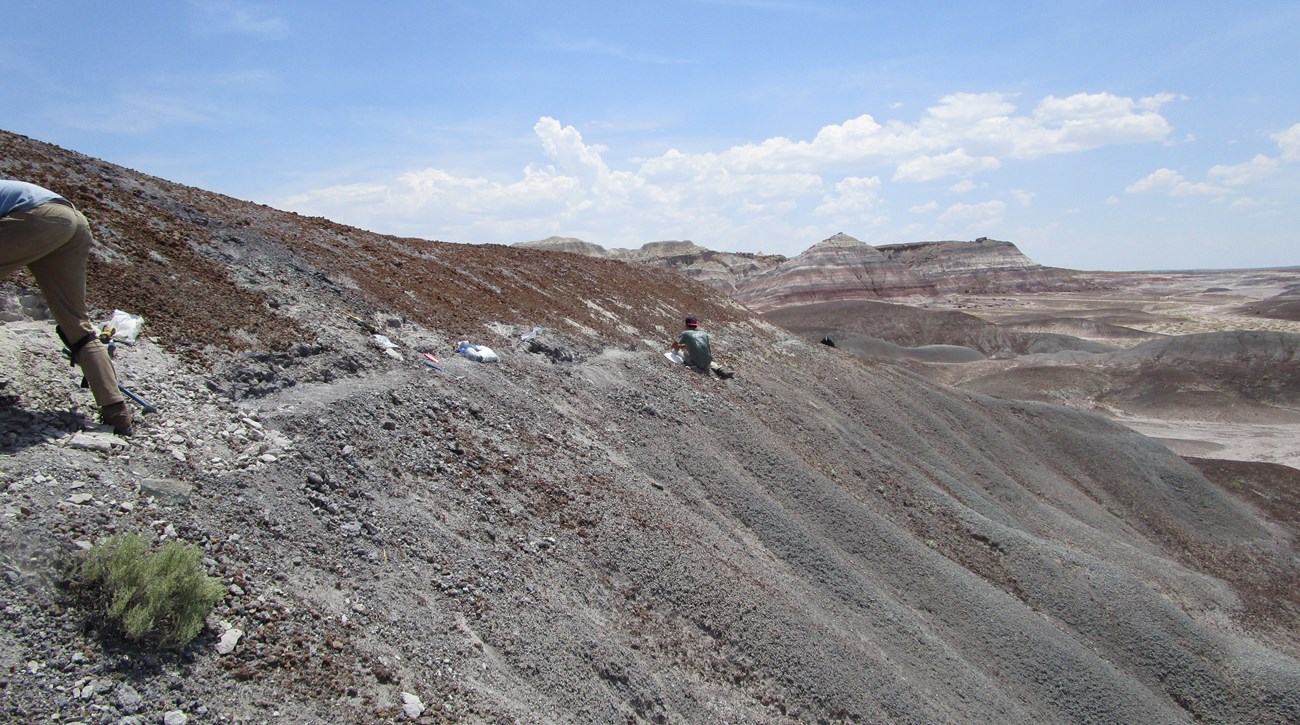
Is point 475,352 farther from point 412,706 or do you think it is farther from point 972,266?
point 972,266

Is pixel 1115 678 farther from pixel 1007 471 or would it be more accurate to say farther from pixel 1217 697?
pixel 1007 471

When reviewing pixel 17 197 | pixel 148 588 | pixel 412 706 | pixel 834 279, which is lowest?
pixel 412 706

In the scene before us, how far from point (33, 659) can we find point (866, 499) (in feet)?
41.9

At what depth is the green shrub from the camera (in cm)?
427

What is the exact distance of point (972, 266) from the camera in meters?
94.9

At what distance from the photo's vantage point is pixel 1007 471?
65.0 ft

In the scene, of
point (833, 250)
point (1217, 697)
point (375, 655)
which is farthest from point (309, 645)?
point (833, 250)

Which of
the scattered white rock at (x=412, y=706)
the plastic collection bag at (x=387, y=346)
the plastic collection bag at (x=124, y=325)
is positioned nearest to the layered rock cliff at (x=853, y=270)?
the plastic collection bag at (x=387, y=346)

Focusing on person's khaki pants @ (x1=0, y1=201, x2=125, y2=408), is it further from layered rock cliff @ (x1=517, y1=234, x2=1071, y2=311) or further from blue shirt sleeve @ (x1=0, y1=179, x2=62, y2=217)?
layered rock cliff @ (x1=517, y1=234, x2=1071, y2=311)

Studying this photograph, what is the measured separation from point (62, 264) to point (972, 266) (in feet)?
335

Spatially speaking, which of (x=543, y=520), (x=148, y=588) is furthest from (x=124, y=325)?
(x=543, y=520)

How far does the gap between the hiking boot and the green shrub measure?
1.68m

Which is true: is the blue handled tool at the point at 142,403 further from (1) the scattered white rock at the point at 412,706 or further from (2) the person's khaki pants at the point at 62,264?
(1) the scattered white rock at the point at 412,706

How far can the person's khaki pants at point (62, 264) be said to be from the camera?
5.60 m
